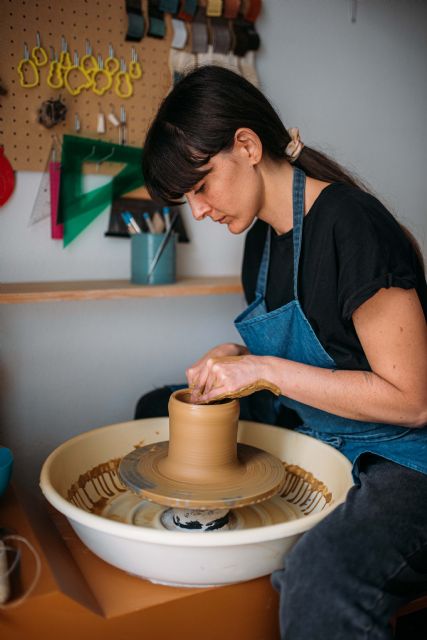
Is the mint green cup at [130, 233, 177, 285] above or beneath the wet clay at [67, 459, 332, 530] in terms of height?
above

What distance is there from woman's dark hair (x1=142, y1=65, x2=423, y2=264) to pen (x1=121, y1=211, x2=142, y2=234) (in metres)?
0.35

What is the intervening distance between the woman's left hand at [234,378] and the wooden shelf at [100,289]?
39 cm

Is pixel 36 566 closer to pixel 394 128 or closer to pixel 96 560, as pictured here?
pixel 96 560

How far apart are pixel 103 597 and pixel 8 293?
2.24 feet

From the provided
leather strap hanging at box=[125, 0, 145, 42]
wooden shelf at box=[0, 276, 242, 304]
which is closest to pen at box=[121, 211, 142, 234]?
wooden shelf at box=[0, 276, 242, 304]

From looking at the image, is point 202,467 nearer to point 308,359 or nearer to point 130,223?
point 308,359

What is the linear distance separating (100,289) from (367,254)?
0.64 metres

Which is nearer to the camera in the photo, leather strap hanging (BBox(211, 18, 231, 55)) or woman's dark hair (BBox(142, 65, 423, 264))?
woman's dark hair (BBox(142, 65, 423, 264))

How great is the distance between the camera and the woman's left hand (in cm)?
110

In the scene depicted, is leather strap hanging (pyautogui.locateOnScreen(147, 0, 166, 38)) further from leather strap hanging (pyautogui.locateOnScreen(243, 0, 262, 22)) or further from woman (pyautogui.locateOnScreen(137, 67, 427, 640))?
woman (pyautogui.locateOnScreen(137, 67, 427, 640))

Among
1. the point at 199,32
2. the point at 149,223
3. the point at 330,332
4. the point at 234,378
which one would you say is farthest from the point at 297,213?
the point at 199,32

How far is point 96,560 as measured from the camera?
42.2 inches

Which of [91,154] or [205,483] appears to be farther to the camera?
[91,154]

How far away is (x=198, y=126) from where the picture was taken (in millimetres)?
1127
